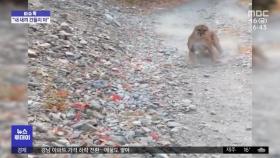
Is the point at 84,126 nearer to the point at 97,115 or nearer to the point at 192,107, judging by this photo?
the point at 97,115

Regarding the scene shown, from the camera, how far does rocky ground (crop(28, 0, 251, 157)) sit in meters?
3.52

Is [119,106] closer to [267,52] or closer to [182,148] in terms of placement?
[182,148]

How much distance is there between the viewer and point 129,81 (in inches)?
141

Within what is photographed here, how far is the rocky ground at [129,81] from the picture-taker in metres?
3.52

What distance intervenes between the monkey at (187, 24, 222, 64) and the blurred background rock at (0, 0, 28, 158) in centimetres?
91

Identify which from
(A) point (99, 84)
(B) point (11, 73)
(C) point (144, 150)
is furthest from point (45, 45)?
(C) point (144, 150)

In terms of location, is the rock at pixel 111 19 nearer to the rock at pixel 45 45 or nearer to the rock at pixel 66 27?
the rock at pixel 66 27

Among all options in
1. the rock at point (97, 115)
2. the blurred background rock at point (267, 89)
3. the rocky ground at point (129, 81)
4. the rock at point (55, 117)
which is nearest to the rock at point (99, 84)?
the rocky ground at point (129, 81)

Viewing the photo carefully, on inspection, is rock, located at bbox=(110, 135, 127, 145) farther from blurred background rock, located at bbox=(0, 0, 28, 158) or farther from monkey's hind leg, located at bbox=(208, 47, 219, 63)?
monkey's hind leg, located at bbox=(208, 47, 219, 63)

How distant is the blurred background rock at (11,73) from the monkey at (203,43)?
910 mm

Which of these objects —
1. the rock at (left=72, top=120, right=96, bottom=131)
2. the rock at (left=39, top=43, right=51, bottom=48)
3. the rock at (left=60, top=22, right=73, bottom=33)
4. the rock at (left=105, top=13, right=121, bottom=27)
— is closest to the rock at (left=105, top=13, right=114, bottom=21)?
the rock at (left=105, top=13, right=121, bottom=27)

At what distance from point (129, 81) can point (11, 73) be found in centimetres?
64

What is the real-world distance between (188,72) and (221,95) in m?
0.22

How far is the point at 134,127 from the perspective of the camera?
3.53 m
